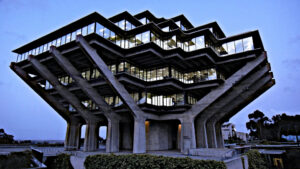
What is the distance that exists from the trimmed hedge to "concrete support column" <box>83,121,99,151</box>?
13.0m

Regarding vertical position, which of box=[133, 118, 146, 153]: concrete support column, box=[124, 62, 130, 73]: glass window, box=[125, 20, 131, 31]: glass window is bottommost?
box=[133, 118, 146, 153]: concrete support column

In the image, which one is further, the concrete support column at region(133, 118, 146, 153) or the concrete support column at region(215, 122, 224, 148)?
the concrete support column at region(215, 122, 224, 148)

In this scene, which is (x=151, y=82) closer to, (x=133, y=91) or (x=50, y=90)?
(x=133, y=91)

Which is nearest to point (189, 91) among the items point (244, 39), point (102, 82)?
point (244, 39)

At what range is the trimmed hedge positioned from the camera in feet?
50.0

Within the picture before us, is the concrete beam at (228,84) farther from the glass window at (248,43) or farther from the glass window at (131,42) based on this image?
the glass window at (131,42)

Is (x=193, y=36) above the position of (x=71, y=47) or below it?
above

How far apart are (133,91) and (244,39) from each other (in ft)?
62.7

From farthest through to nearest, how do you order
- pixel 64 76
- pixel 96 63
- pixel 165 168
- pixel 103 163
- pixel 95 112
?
pixel 64 76 < pixel 95 112 < pixel 96 63 < pixel 103 163 < pixel 165 168

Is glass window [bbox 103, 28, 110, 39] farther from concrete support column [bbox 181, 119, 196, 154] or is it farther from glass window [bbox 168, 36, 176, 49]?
concrete support column [bbox 181, 119, 196, 154]

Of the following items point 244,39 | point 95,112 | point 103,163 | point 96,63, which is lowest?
point 103,163

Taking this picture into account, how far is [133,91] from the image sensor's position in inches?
1304

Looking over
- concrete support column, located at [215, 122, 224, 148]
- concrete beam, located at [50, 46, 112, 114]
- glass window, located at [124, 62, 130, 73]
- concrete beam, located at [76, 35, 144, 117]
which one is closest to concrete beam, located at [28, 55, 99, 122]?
concrete beam, located at [50, 46, 112, 114]

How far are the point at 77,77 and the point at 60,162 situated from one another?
1147 cm
